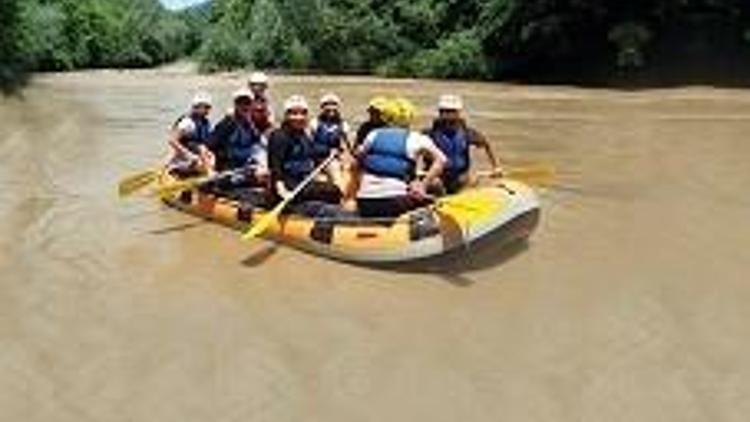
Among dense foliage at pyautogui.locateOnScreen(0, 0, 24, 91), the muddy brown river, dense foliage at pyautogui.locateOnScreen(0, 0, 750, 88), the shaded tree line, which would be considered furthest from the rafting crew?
the shaded tree line

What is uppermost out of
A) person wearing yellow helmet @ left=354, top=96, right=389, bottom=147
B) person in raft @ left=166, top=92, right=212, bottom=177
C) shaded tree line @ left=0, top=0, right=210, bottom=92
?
person wearing yellow helmet @ left=354, top=96, right=389, bottom=147

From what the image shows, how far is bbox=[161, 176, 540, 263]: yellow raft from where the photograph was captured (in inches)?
416

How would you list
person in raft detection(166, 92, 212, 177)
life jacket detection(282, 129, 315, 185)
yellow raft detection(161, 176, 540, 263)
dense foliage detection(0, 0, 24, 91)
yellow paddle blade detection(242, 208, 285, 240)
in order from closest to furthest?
yellow raft detection(161, 176, 540, 263)
yellow paddle blade detection(242, 208, 285, 240)
life jacket detection(282, 129, 315, 185)
person in raft detection(166, 92, 212, 177)
dense foliage detection(0, 0, 24, 91)

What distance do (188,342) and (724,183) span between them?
725 centimetres

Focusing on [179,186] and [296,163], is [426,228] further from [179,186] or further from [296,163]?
[179,186]

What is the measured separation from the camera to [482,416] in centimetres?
759

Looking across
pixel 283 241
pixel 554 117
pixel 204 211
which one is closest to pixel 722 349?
pixel 283 241

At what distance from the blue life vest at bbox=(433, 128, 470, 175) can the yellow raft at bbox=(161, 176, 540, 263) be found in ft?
0.99

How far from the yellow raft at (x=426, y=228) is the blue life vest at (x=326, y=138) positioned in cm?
68

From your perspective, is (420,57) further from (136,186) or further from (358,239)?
(358,239)

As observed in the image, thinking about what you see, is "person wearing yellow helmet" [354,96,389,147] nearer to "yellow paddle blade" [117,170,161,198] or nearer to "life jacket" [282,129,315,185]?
"life jacket" [282,129,315,185]

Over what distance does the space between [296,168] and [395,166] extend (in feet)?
3.74

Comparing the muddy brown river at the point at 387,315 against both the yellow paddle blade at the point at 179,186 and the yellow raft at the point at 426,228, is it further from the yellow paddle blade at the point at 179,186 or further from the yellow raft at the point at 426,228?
the yellow paddle blade at the point at 179,186

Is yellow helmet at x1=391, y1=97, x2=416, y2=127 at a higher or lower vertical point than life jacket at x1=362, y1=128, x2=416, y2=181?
higher
